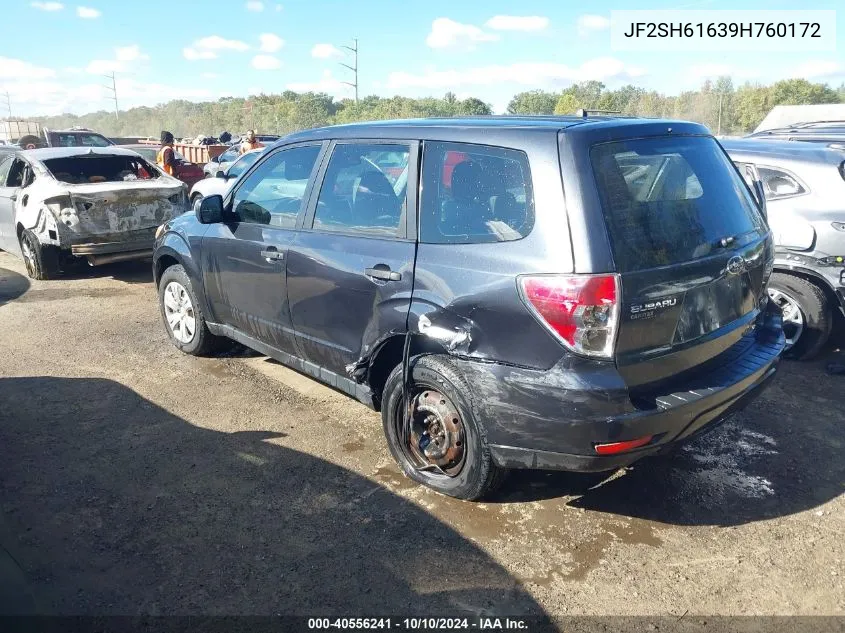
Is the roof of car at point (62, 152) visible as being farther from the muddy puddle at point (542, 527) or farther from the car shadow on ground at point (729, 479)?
the car shadow on ground at point (729, 479)

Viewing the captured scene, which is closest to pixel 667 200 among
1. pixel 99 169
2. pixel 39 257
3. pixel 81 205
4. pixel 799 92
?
pixel 81 205

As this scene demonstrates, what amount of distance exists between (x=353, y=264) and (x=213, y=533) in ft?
5.13

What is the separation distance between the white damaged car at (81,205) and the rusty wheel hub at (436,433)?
5900 millimetres

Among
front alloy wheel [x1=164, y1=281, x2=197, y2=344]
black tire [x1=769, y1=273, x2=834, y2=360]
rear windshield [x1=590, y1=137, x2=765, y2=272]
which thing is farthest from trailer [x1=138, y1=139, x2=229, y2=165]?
rear windshield [x1=590, y1=137, x2=765, y2=272]

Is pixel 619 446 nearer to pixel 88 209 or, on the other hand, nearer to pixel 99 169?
pixel 88 209

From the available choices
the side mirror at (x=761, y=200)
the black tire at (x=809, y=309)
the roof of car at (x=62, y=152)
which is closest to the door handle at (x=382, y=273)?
the side mirror at (x=761, y=200)

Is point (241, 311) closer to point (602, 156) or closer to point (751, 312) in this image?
point (602, 156)

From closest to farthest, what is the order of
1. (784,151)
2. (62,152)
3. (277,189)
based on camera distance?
(277,189), (784,151), (62,152)

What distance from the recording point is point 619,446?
2.82 metres

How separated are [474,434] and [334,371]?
4.01 feet

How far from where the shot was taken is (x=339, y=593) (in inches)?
109

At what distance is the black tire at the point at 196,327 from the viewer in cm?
532

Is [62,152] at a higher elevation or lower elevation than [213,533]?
higher

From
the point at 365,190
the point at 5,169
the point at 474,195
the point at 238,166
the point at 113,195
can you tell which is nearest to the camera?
the point at 474,195
